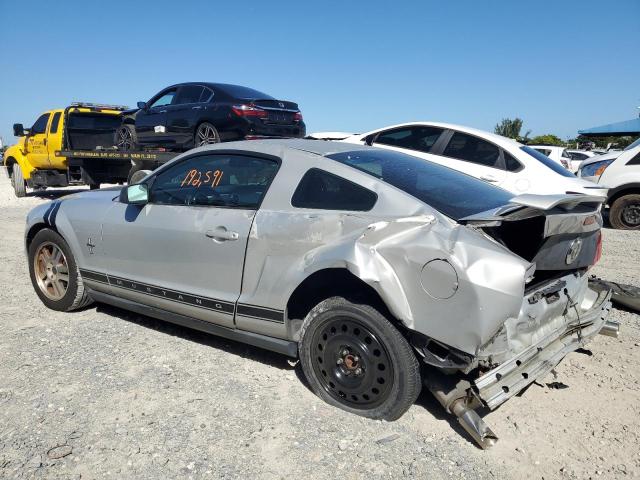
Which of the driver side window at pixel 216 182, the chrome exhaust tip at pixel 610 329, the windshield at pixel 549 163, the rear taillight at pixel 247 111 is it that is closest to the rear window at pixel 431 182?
the driver side window at pixel 216 182

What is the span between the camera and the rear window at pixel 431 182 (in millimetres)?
2881

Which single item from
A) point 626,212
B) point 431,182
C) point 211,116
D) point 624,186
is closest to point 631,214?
point 626,212

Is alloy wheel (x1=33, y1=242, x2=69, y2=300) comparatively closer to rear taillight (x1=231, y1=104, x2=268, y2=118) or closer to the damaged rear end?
the damaged rear end

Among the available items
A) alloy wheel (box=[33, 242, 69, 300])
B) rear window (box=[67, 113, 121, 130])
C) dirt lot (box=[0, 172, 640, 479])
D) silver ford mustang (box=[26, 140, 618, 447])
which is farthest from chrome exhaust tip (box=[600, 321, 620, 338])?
rear window (box=[67, 113, 121, 130])

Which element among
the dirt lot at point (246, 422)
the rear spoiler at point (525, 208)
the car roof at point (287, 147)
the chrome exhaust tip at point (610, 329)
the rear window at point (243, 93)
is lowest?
the dirt lot at point (246, 422)

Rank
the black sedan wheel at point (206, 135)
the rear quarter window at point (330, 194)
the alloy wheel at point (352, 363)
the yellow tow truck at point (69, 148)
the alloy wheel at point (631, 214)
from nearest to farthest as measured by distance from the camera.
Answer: the alloy wheel at point (352, 363) → the rear quarter window at point (330, 194) → the black sedan wheel at point (206, 135) → the alloy wheel at point (631, 214) → the yellow tow truck at point (69, 148)

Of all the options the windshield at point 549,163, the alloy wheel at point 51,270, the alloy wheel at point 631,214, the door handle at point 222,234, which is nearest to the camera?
the door handle at point 222,234

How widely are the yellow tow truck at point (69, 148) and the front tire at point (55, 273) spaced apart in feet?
21.3

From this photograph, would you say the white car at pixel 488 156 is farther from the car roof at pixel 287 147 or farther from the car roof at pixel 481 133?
the car roof at pixel 287 147

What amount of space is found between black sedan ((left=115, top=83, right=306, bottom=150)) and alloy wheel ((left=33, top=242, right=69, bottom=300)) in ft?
11.9

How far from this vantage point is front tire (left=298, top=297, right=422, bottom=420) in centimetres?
265

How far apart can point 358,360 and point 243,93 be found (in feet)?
20.1

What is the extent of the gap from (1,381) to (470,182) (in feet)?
11.1

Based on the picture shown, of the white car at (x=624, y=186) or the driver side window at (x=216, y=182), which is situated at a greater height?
the driver side window at (x=216, y=182)
